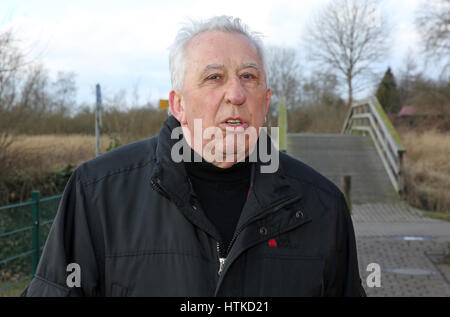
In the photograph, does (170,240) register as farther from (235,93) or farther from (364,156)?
(364,156)

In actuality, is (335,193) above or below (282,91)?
below

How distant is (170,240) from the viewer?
79.1 inches

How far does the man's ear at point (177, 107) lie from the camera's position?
7.30 ft

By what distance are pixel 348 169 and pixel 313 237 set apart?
14.1m

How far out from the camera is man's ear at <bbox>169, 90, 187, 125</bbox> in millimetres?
2227

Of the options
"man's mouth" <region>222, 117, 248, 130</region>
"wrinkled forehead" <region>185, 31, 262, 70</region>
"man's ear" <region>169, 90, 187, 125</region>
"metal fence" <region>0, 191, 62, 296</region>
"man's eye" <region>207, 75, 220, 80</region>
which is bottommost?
"metal fence" <region>0, 191, 62, 296</region>

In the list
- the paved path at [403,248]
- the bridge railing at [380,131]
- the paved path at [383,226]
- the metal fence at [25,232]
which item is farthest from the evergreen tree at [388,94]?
the metal fence at [25,232]

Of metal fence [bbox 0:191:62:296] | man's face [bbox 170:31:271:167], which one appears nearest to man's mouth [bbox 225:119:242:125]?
man's face [bbox 170:31:271:167]

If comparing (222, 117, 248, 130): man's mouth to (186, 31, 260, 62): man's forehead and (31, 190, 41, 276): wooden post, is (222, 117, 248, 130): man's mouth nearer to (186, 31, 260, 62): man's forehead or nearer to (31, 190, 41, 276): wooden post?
(186, 31, 260, 62): man's forehead

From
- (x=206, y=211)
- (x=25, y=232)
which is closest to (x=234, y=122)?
(x=206, y=211)

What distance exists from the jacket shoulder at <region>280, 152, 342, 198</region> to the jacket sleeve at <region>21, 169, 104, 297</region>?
76 centimetres

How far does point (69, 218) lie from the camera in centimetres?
203
